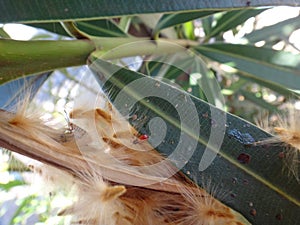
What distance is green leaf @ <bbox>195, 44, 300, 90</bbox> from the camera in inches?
31.5

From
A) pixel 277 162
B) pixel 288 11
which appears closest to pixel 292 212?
pixel 277 162

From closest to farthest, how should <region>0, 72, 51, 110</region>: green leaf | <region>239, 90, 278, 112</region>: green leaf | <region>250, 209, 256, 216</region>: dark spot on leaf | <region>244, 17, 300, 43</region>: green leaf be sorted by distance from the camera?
<region>250, 209, 256, 216</region>: dark spot on leaf < <region>0, 72, 51, 110</region>: green leaf < <region>244, 17, 300, 43</region>: green leaf < <region>239, 90, 278, 112</region>: green leaf

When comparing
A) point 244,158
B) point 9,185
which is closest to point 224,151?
point 244,158

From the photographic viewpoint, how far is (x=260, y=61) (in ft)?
2.70

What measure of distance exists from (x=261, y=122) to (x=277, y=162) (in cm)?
9

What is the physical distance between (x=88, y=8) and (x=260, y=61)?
0.41 metres

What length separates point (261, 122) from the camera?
1.83 ft

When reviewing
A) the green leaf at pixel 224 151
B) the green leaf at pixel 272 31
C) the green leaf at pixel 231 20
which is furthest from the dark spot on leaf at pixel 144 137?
the green leaf at pixel 272 31

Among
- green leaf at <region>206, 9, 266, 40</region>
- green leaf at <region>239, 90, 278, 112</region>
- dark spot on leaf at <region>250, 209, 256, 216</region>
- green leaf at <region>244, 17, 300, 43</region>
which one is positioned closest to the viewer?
dark spot on leaf at <region>250, 209, 256, 216</region>

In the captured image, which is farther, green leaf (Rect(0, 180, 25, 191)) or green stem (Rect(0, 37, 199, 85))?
green leaf (Rect(0, 180, 25, 191))

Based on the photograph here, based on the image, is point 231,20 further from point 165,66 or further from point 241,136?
point 241,136

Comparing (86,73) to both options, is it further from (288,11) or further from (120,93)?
(288,11)

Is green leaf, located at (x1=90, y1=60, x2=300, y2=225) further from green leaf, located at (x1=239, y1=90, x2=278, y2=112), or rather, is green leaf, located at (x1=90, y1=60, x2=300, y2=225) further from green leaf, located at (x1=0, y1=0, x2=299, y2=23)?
green leaf, located at (x1=239, y1=90, x2=278, y2=112)

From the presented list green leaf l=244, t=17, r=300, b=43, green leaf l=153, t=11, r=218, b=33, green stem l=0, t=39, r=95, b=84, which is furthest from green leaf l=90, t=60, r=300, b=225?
green leaf l=244, t=17, r=300, b=43
